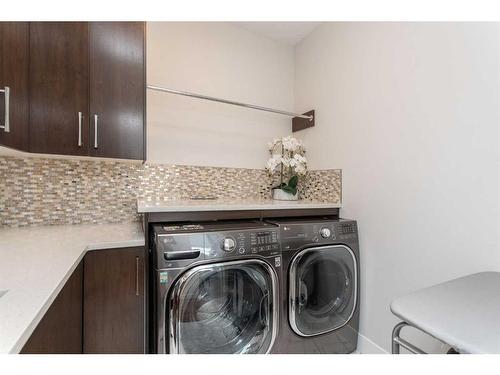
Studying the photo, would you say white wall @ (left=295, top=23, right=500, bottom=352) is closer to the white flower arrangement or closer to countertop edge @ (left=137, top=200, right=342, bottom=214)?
the white flower arrangement

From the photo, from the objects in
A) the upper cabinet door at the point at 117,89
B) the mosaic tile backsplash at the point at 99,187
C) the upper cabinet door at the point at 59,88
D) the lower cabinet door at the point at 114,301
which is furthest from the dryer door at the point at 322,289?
the upper cabinet door at the point at 59,88

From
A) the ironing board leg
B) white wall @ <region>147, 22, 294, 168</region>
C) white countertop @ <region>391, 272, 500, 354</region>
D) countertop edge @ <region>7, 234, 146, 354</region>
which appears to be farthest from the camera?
white wall @ <region>147, 22, 294, 168</region>

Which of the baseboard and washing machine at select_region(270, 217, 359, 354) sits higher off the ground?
washing machine at select_region(270, 217, 359, 354)

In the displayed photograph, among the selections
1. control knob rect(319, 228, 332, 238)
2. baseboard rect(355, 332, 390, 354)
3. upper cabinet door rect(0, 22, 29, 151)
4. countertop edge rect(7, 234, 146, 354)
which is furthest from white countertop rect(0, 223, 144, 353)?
baseboard rect(355, 332, 390, 354)

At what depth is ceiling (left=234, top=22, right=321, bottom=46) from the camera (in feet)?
7.22

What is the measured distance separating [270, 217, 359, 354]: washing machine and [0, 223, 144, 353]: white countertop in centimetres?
91

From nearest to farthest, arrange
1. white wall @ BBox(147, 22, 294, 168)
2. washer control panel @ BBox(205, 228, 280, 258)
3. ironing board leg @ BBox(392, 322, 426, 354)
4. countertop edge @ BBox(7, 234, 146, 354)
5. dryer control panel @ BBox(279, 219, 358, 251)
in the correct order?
countertop edge @ BBox(7, 234, 146, 354)
ironing board leg @ BBox(392, 322, 426, 354)
washer control panel @ BBox(205, 228, 280, 258)
dryer control panel @ BBox(279, 219, 358, 251)
white wall @ BBox(147, 22, 294, 168)

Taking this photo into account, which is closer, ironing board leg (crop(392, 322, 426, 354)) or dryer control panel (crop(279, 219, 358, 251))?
ironing board leg (crop(392, 322, 426, 354))

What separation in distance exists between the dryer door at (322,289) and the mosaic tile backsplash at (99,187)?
537mm

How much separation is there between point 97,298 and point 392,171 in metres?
Result: 1.81

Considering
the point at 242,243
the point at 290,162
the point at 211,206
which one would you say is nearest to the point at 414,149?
the point at 290,162

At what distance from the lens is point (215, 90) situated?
219 cm

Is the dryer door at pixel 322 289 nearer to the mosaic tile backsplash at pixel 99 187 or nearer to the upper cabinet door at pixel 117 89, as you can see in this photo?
the mosaic tile backsplash at pixel 99 187
